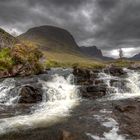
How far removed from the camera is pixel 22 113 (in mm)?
27047

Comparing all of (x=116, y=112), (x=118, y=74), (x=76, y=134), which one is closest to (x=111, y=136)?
(x=76, y=134)

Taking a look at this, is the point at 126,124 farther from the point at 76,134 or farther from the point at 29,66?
the point at 29,66

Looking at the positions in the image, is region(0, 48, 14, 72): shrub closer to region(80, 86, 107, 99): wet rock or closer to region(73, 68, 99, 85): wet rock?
region(73, 68, 99, 85): wet rock

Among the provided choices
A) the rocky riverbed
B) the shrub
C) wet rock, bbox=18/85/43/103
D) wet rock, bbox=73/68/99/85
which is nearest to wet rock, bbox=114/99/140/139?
the rocky riverbed

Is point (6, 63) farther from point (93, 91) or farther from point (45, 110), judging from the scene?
point (45, 110)

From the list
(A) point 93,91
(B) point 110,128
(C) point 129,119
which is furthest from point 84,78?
(B) point 110,128

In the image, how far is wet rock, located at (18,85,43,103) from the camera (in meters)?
34.8

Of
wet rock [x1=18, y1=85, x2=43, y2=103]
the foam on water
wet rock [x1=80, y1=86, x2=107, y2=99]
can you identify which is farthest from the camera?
wet rock [x1=80, y1=86, x2=107, y2=99]

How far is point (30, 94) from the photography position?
36.0 metres

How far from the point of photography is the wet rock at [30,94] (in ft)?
114

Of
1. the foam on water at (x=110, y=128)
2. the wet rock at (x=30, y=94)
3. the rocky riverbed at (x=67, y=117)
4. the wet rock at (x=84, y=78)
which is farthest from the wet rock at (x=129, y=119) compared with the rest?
the wet rock at (x=84, y=78)

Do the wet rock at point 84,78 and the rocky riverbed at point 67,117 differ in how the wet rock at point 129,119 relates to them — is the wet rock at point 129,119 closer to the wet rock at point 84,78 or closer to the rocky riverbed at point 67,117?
the rocky riverbed at point 67,117

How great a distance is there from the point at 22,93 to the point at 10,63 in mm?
22082

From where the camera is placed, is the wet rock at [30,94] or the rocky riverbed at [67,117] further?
the wet rock at [30,94]
